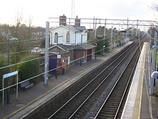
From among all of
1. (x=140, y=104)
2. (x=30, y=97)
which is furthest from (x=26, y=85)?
(x=140, y=104)

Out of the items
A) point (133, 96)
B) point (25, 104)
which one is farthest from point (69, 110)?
point (133, 96)

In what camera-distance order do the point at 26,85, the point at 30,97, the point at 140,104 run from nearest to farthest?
the point at 140,104 < the point at 30,97 < the point at 26,85

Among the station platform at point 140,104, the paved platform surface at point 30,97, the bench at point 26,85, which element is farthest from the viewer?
the bench at point 26,85

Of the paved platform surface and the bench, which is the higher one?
the bench

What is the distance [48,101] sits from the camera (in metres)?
13.2

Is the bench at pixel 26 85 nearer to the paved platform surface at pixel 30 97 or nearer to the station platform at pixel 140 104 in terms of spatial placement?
the paved platform surface at pixel 30 97

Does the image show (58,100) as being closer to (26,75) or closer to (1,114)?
(26,75)

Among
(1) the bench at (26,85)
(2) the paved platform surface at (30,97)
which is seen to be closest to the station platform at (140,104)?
(2) the paved platform surface at (30,97)

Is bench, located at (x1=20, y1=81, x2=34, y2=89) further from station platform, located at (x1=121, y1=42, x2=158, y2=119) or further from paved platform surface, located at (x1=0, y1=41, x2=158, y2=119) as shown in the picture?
station platform, located at (x1=121, y1=42, x2=158, y2=119)

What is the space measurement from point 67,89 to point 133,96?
436cm

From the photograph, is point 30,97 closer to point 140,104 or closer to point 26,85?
point 26,85

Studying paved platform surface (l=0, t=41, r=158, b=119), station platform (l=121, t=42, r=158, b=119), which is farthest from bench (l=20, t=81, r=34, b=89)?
station platform (l=121, t=42, r=158, b=119)

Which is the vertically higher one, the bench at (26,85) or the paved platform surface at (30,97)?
the bench at (26,85)

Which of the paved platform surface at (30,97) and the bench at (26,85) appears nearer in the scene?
the paved platform surface at (30,97)
